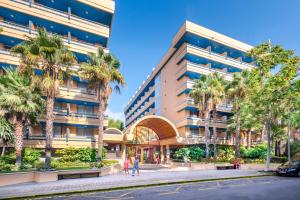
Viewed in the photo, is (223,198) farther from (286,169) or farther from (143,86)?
(143,86)

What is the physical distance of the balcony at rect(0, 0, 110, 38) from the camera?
2944 cm

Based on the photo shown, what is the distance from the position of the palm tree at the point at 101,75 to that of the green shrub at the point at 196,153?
16.7 metres

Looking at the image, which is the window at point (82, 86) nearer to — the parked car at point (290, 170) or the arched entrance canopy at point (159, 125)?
the arched entrance canopy at point (159, 125)

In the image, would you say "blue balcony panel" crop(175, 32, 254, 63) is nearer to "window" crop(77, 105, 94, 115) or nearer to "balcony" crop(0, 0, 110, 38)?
"balcony" crop(0, 0, 110, 38)

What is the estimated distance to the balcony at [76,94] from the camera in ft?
101

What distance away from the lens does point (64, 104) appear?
108 ft

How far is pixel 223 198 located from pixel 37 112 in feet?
68.7

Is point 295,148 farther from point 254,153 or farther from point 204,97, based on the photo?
point 204,97

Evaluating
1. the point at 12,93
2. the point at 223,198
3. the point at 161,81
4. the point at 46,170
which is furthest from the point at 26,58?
the point at 161,81

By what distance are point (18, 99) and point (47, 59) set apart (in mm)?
4651

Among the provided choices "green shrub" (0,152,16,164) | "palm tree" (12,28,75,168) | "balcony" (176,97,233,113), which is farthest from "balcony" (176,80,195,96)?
"green shrub" (0,152,16,164)

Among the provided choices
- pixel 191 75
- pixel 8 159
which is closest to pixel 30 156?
pixel 8 159

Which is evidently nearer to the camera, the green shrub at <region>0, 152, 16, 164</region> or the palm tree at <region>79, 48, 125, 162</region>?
the green shrub at <region>0, 152, 16, 164</region>

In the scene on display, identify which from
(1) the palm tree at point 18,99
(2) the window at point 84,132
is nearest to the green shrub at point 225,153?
(2) the window at point 84,132
